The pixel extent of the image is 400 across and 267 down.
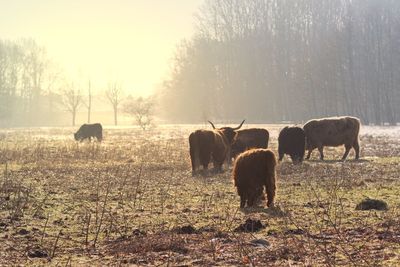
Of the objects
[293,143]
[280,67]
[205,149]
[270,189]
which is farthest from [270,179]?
[280,67]

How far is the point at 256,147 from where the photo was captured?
18312 millimetres

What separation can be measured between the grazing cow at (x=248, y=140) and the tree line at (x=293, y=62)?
1489 inches

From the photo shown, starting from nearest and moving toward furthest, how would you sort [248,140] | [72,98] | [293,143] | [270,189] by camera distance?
[270,189] → [293,143] → [248,140] → [72,98]

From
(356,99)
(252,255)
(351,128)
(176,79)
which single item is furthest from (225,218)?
(176,79)

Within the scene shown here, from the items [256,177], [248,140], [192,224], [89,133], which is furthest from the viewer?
[89,133]

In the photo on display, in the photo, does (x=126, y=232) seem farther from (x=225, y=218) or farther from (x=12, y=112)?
(x=12, y=112)

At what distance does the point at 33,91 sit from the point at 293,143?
275 feet

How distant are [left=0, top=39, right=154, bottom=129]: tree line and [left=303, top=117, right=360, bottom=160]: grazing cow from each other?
213 feet

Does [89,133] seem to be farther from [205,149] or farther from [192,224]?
[192,224]

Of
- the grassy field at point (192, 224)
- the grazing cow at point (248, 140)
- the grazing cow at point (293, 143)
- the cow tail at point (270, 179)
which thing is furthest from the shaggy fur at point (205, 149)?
the cow tail at point (270, 179)

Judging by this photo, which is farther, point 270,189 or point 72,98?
point 72,98

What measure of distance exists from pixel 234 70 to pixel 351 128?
166 ft

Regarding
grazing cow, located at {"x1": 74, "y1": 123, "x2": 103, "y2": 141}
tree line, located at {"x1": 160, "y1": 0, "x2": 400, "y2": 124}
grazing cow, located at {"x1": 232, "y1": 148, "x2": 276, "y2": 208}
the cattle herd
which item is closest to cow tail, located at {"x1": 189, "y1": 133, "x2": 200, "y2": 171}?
the cattle herd

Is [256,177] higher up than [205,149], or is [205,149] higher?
[205,149]
